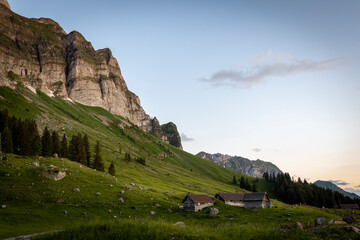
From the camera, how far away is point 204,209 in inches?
2908

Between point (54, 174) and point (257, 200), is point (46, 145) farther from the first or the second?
point (257, 200)

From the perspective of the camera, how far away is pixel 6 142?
234 ft

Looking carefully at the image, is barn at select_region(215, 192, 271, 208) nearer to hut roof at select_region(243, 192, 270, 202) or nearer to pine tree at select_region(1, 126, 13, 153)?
hut roof at select_region(243, 192, 270, 202)

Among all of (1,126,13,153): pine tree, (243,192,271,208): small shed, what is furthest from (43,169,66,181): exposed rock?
(243,192,271,208): small shed

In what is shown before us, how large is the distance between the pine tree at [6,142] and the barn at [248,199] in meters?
75.1

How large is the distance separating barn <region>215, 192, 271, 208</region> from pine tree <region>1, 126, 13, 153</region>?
75139mm

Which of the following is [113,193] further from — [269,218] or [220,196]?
[220,196]

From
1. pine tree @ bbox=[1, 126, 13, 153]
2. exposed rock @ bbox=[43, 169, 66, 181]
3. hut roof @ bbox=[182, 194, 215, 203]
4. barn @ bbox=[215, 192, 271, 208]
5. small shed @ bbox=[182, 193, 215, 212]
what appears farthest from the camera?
barn @ bbox=[215, 192, 271, 208]

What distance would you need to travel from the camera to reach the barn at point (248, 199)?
9300cm

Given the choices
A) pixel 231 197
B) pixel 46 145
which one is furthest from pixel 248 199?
pixel 46 145

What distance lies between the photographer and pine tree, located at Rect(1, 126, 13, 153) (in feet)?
233

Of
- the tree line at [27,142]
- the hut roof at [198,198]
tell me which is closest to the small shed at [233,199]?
the hut roof at [198,198]

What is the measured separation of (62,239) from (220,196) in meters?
84.6

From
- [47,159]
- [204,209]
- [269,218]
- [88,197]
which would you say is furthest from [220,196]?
[47,159]
